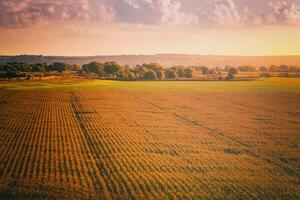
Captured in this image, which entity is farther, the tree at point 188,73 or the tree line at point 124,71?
the tree at point 188,73

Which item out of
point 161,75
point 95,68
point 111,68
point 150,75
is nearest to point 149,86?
point 150,75

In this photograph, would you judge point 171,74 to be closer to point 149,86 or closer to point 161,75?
point 161,75

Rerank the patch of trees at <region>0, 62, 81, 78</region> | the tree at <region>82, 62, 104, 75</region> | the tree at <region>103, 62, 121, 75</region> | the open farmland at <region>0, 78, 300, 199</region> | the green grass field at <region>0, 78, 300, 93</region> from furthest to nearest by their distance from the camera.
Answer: the tree at <region>82, 62, 104, 75</region> → the tree at <region>103, 62, 121, 75</region> → the patch of trees at <region>0, 62, 81, 78</region> → the green grass field at <region>0, 78, 300, 93</region> → the open farmland at <region>0, 78, 300, 199</region>

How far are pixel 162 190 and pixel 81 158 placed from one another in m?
6.26

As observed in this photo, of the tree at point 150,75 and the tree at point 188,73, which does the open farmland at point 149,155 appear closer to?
the tree at point 150,75

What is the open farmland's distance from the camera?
47.7 ft

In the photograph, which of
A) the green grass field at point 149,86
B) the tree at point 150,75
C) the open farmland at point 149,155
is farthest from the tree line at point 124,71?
the open farmland at point 149,155

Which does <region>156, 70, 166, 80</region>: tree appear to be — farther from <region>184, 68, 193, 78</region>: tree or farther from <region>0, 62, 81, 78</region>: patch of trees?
<region>0, 62, 81, 78</region>: patch of trees

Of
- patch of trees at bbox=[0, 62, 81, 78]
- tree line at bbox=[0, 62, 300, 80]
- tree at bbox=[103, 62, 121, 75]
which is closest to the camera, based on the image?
patch of trees at bbox=[0, 62, 81, 78]

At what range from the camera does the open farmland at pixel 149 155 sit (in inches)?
573

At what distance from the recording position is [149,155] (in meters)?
19.9

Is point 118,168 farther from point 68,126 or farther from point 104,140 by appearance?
point 68,126

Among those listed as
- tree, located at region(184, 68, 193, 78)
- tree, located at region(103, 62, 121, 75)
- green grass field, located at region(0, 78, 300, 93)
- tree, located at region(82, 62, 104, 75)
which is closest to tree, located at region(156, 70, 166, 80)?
tree, located at region(184, 68, 193, 78)

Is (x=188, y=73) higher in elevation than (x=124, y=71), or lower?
lower
